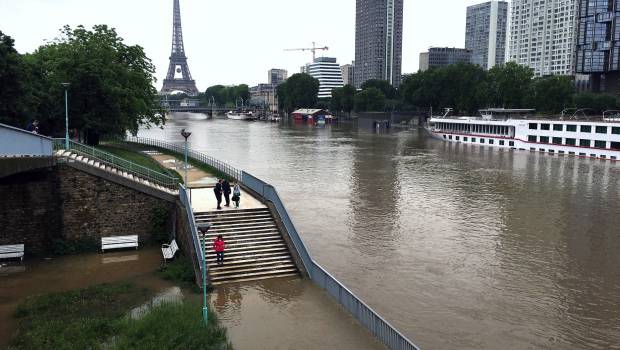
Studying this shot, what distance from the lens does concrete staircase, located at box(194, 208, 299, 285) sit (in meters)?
19.7

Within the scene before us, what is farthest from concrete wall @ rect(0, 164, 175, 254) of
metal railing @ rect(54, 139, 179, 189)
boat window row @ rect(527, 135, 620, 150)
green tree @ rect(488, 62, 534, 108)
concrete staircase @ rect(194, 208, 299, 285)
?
green tree @ rect(488, 62, 534, 108)

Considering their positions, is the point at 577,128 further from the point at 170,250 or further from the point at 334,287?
the point at 170,250

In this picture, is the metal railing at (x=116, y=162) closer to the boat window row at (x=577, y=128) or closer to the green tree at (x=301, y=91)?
the boat window row at (x=577, y=128)

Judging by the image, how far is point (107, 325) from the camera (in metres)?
14.8

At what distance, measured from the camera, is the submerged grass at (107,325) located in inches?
531

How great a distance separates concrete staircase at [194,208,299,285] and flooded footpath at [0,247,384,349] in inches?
27.4

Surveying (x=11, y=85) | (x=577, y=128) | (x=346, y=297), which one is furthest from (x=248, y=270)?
(x=577, y=128)

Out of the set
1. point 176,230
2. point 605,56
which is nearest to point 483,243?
point 176,230

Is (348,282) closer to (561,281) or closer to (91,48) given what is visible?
(561,281)

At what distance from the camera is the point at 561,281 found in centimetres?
2064

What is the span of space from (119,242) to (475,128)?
71679 millimetres

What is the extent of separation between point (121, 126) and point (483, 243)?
30.3m

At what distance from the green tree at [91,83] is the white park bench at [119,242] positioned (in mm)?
17612

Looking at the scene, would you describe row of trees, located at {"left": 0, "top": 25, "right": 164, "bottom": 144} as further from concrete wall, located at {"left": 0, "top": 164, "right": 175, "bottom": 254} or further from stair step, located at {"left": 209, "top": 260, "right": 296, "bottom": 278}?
stair step, located at {"left": 209, "top": 260, "right": 296, "bottom": 278}
